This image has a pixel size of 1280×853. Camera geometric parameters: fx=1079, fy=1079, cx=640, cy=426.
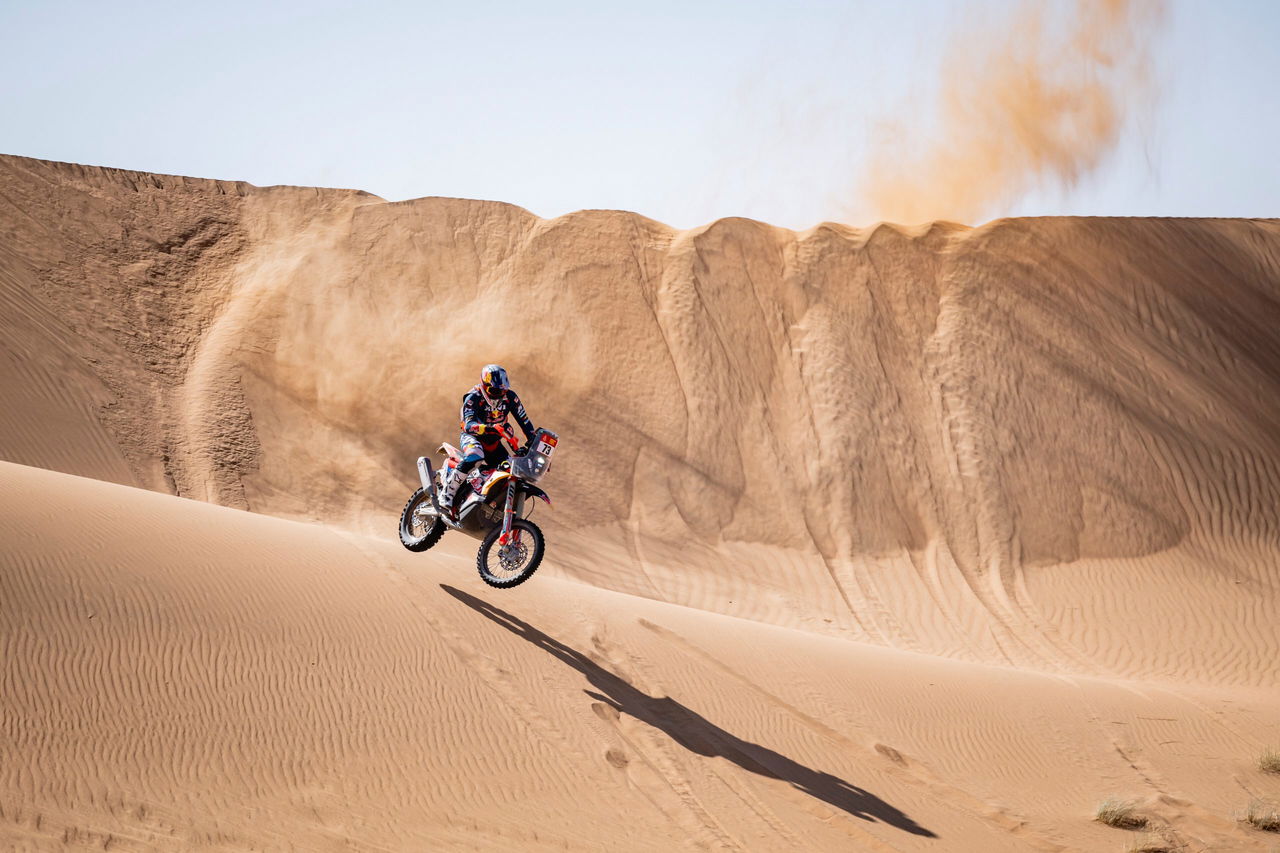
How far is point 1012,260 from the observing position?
25562mm

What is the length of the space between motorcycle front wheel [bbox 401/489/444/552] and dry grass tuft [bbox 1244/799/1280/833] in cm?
827

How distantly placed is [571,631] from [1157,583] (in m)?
14.7

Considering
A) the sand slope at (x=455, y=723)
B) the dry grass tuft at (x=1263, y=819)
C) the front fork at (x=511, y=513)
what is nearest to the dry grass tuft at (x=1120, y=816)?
the sand slope at (x=455, y=723)

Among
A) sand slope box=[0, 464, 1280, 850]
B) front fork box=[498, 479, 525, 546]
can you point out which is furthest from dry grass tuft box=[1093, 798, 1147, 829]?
front fork box=[498, 479, 525, 546]

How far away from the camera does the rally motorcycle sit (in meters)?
9.41

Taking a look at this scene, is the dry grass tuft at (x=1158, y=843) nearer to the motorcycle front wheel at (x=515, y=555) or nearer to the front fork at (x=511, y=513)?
the motorcycle front wheel at (x=515, y=555)

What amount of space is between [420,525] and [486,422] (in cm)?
169

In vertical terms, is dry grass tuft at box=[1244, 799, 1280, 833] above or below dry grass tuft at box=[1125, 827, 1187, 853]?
above

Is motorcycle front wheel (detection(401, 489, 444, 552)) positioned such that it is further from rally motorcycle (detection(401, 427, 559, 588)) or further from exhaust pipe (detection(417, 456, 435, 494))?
rally motorcycle (detection(401, 427, 559, 588))

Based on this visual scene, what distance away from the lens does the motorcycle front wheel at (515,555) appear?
9.51 m

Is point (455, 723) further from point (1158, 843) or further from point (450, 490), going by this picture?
point (1158, 843)

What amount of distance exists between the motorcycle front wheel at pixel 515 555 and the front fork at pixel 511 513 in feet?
0.09

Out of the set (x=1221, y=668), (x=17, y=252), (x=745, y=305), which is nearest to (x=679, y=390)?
(x=745, y=305)

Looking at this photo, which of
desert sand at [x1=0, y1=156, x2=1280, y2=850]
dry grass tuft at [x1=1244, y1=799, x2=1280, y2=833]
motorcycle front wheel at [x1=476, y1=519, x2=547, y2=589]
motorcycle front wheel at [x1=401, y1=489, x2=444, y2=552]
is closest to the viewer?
desert sand at [x1=0, y1=156, x2=1280, y2=850]
